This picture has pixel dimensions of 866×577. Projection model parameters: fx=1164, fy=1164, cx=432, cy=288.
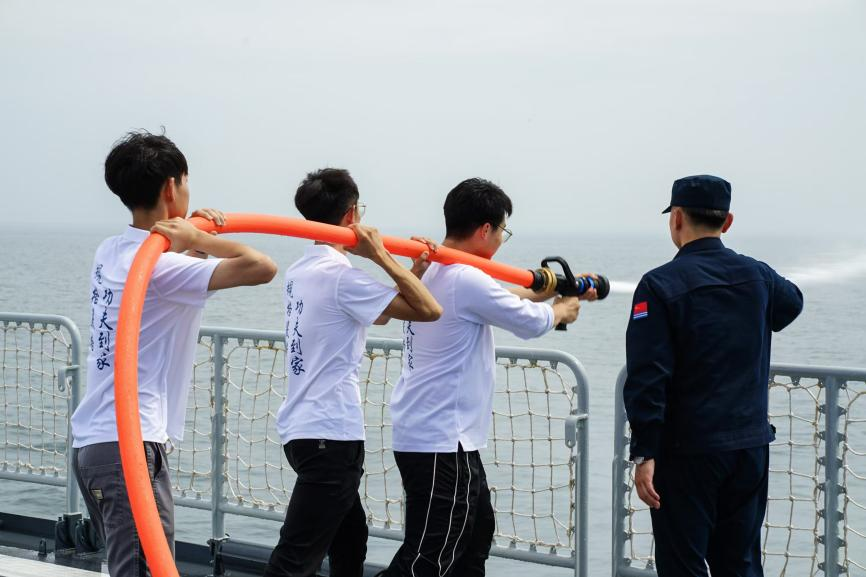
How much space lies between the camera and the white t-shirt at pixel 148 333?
377 cm

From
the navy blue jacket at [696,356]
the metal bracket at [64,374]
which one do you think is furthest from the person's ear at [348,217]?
the metal bracket at [64,374]

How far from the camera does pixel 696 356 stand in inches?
161

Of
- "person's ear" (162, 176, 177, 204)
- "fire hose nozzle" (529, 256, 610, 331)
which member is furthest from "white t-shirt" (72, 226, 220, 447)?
"fire hose nozzle" (529, 256, 610, 331)

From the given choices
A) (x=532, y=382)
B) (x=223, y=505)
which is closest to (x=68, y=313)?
(x=532, y=382)

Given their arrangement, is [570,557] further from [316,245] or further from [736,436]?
[316,245]

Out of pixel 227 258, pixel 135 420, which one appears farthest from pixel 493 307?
pixel 135 420

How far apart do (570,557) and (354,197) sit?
211 centimetres

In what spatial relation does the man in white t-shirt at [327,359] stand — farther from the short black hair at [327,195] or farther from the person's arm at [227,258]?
the person's arm at [227,258]

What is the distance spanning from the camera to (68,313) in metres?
34.4

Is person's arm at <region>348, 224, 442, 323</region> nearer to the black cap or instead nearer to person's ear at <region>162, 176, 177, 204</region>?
person's ear at <region>162, 176, 177, 204</region>

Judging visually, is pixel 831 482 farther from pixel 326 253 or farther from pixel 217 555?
pixel 217 555

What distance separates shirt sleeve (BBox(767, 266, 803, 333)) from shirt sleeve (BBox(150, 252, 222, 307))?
203 cm

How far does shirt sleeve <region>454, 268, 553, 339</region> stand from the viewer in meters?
4.55

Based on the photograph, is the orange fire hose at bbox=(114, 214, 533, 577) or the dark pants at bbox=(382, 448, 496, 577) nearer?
the orange fire hose at bbox=(114, 214, 533, 577)
